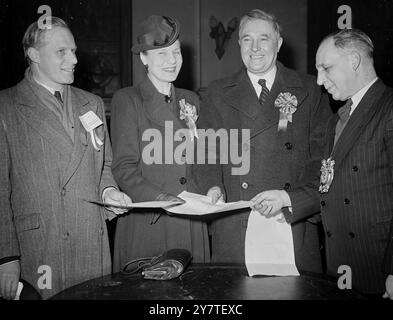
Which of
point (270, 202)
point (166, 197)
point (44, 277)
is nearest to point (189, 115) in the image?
point (166, 197)

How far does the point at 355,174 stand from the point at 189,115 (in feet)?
2.36

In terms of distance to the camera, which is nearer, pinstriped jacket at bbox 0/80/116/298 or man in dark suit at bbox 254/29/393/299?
man in dark suit at bbox 254/29/393/299

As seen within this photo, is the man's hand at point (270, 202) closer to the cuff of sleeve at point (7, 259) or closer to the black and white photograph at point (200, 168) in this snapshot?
the black and white photograph at point (200, 168)

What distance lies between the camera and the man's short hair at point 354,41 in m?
1.60

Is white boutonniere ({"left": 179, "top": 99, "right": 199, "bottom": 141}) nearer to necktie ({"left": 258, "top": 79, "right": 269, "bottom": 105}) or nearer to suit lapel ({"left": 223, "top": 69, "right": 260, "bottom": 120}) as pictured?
suit lapel ({"left": 223, "top": 69, "right": 260, "bottom": 120})

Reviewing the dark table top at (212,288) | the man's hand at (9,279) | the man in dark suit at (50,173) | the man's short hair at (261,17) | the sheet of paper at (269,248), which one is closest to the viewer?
the dark table top at (212,288)

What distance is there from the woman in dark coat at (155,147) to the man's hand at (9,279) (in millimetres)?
427

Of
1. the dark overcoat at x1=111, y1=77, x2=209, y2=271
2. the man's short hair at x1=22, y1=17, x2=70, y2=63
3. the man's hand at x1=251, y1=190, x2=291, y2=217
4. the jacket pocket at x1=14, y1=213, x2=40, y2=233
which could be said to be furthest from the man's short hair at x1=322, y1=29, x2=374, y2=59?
the jacket pocket at x1=14, y1=213, x2=40, y2=233

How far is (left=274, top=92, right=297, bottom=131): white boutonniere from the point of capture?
177cm

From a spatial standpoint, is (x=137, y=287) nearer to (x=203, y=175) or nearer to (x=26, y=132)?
(x=203, y=175)

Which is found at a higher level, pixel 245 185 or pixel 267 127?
pixel 267 127

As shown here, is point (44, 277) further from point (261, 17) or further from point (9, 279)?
point (261, 17)

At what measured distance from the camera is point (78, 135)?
5.77 ft

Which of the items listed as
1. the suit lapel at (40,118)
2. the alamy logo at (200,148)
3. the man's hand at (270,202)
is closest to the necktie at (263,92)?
the alamy logo at (200,148)
